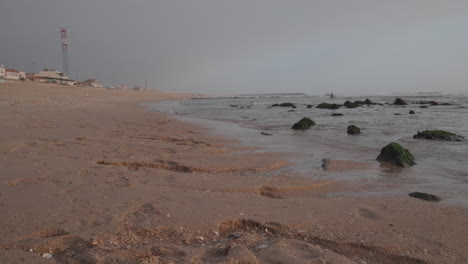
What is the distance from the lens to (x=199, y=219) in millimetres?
2627

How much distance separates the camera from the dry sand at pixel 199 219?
2098mm

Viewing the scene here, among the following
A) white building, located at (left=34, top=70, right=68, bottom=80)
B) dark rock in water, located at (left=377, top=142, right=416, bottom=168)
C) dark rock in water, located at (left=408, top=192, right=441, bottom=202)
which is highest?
white building, located at (left=34, top=70, right=68, bottom=80)

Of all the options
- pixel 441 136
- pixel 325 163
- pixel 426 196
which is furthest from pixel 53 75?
pixel 426 196

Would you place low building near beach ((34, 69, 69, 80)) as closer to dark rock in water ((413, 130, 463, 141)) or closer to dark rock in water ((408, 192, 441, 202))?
dark rock in water ((413, 130, 463, 141))

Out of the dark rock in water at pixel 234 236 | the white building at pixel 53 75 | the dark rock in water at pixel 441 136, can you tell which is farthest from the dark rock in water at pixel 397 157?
the white building at pixel 53 75

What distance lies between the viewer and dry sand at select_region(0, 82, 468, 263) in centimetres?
210

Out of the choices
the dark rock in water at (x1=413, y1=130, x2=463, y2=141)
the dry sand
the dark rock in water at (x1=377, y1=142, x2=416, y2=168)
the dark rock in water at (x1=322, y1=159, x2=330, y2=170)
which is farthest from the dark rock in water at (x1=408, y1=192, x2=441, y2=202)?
the dark rock in water at (x1=413, y1=130, x2=463, y2=141)

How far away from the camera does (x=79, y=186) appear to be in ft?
10.8

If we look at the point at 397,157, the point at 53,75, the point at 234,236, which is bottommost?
the point at 234,236

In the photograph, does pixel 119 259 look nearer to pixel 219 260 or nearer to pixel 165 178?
pixel 219 260

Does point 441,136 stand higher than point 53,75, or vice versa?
point 53,75

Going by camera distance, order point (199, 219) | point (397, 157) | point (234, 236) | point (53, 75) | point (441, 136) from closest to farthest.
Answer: point (234, 236), point (199, 219), point (397, 157), point (441, 136), point (53, 75)

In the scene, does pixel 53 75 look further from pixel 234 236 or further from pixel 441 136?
pixel 234 236

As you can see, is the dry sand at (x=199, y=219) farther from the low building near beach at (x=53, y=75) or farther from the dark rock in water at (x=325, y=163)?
the low building near beach at (x=53, y=75)
